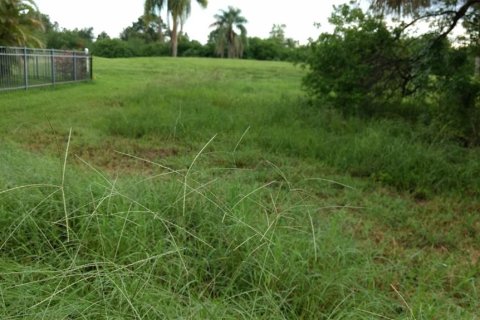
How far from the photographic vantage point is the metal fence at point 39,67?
13.3 metres

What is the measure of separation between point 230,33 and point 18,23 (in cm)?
3710

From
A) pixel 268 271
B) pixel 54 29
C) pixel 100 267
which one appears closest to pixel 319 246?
pixel 268 271

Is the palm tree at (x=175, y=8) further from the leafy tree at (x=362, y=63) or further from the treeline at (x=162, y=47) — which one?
the leafy tree at (x=362, y=63)

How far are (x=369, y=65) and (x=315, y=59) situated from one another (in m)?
0.99

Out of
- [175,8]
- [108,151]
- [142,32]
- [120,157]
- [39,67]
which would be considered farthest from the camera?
[142,32]

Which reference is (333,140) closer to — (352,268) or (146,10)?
(352,268)

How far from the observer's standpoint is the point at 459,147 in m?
6.45

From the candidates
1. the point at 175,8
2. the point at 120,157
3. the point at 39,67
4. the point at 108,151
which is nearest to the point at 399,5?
the point at 120,157

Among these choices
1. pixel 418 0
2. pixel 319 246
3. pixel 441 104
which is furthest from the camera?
pixel 441 104

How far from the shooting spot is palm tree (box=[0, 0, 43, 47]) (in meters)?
15.0

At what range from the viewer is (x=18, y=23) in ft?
52.0

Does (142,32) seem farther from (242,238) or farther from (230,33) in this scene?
(242,238)

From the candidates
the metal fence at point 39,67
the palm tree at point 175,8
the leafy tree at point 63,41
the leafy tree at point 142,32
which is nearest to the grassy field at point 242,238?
the metal fence at point 39,67

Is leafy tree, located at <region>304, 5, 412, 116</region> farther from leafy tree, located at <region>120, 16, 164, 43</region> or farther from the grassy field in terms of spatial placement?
leafy tree, located at <region>120, 16, 164, 43</region>
